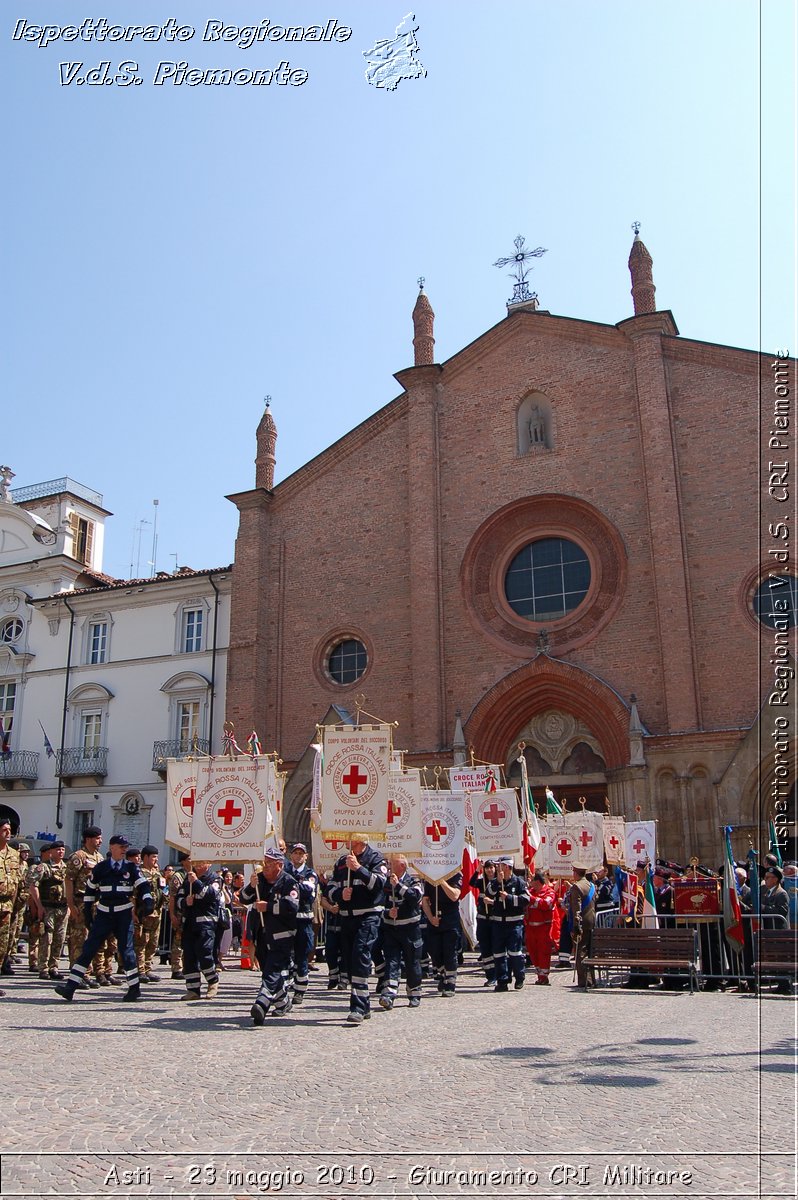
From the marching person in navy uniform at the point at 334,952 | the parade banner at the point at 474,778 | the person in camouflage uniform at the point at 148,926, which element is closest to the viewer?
the marching person in navy uniform at the point at 334,952

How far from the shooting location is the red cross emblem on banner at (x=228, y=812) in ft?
43.2

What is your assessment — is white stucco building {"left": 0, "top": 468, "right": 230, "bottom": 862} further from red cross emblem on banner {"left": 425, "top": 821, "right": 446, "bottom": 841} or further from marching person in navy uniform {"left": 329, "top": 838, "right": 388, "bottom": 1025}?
marching person in navy uniform {"left": 329, "top": 838, "right": 388, "bottom": 1025}

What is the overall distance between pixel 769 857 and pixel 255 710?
14463 millimetres

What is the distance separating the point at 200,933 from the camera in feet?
40.2

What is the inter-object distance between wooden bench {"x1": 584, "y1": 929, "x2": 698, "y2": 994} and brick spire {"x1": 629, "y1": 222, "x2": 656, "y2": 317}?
1640cm

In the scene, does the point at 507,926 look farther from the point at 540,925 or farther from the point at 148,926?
the point at 148,926

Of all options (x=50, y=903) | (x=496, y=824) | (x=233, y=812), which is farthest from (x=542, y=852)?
(x=50, y=903)

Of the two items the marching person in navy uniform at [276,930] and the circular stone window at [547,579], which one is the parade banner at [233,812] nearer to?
the marching person in navy uniform at [276,930]

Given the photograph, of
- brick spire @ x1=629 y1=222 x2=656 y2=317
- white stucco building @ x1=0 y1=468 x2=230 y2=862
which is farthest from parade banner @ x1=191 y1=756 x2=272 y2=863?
brick spire @ x1=629 y1=222 x2=656 y2=317

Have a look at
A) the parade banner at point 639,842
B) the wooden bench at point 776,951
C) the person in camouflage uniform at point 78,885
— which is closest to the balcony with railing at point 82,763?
the parade banner at point 639,842

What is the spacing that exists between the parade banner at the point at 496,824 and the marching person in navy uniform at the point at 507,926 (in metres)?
2.26

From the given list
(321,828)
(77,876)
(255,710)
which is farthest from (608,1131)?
(255,710)

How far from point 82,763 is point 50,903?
54.2 feet

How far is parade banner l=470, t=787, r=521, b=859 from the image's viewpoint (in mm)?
16516
